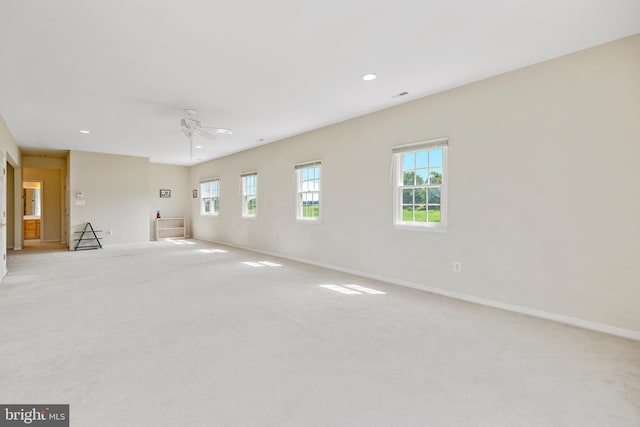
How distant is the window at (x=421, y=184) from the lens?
4.16m

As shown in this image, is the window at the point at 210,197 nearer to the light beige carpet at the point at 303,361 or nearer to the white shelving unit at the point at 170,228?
the white shelving unit at the point at 170,228

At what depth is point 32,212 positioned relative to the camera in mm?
11016

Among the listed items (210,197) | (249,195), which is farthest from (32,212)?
(249,195)

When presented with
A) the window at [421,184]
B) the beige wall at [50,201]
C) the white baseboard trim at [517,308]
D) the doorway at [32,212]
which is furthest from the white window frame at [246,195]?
the doorway at [32,212]

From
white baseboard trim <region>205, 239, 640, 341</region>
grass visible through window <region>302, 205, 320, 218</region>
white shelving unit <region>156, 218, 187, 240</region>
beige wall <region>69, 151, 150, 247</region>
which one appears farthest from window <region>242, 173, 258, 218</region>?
white shelving unit <region>156, 218, 187, 240</region>

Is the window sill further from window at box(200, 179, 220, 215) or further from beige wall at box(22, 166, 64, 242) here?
beige wall at box(22, 166, 64, 242)

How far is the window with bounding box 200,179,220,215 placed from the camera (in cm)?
979

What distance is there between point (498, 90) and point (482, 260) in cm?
196

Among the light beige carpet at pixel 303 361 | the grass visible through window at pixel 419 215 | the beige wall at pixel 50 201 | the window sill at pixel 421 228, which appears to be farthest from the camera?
the beige wall at pixel 50 201

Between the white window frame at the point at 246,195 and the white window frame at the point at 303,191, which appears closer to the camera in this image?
the white window frame at the point at 303,191

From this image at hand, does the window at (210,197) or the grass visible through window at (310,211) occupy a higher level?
the window at (210,197)

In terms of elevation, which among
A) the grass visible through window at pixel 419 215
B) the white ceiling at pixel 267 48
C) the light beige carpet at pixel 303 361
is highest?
the white ceiling at pixel 267 48

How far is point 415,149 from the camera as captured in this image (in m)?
4.41

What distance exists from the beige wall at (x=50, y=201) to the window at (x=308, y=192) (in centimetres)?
825
